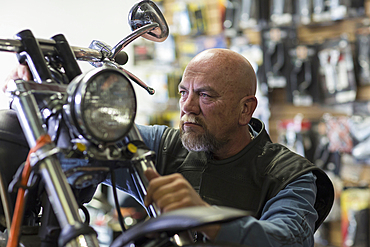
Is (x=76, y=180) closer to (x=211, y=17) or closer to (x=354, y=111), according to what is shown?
(x=354, y=111)

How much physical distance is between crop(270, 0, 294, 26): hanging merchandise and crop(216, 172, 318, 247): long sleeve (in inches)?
80.4

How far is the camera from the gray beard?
1.17 m

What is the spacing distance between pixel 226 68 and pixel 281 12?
189 centimetres

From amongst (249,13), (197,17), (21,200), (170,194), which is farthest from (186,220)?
(197,17)

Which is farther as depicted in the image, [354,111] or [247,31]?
[247,31]

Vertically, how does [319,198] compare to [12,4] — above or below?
below

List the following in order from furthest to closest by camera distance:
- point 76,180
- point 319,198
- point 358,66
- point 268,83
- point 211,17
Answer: point 211,17 → point 268,83 → point 358,66 → point 319,198 → point 76,180

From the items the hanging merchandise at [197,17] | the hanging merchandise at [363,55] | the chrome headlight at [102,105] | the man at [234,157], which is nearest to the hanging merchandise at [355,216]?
the hanging merchandise at [363,55]

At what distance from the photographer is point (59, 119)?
0.61m

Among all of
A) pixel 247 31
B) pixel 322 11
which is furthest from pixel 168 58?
pixel 322 11

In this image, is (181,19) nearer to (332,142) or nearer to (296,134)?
(296,134)

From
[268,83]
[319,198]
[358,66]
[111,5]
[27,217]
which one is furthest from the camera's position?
[111,5]

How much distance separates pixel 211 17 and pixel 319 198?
2409mm

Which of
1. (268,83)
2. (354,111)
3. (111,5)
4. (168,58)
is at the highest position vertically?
(111,5)
